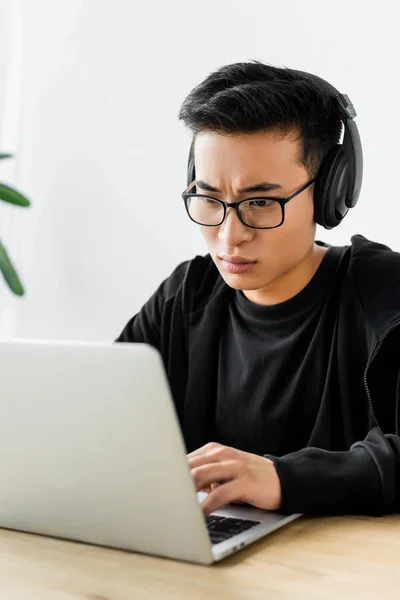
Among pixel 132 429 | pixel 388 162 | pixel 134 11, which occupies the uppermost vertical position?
pixel 134 11

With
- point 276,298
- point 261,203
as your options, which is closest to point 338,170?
point 261,203

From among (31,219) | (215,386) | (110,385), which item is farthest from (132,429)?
(31,219)

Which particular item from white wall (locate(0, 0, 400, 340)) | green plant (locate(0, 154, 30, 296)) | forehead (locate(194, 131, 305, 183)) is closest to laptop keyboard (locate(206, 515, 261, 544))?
forehead (locate(194, 131, 305, 183))

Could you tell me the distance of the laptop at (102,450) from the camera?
0.78 metres

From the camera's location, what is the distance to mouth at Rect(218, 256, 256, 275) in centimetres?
143

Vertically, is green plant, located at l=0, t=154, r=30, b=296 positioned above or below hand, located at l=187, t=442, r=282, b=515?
above

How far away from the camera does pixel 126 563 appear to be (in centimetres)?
85

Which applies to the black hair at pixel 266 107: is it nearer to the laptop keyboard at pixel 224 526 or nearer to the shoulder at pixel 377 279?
the shoulder at pixel 377 279

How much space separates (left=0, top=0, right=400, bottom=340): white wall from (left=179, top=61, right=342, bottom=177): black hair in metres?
1.01

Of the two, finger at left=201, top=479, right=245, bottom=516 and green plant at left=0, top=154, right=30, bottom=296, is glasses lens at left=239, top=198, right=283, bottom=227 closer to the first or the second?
finger at left=201, top=479, right=245, bottom=516

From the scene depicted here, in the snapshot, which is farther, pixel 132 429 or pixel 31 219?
pixel 31 219

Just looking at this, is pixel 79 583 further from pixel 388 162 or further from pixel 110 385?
pixel 388 162

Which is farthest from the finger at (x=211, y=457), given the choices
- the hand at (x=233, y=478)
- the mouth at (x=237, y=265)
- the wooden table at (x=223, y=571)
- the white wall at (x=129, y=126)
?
the white wall at (x=129, y=126)

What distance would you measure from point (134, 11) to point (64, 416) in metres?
2.57
